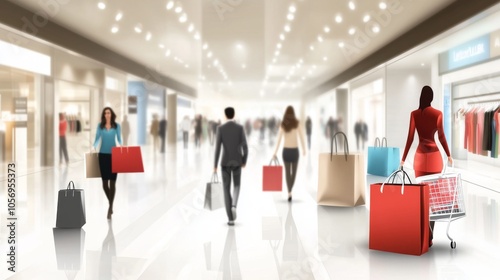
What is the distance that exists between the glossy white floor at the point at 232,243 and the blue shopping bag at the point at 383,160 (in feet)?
5.11

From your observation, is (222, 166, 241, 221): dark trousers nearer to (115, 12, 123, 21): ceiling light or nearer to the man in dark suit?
the man in dark suit

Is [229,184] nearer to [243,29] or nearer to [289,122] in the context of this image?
[289,122]

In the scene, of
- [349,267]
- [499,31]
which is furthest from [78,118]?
[349,267]

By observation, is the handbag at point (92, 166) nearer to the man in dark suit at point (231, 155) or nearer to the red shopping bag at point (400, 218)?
the man in dark suit at point (231, 155)

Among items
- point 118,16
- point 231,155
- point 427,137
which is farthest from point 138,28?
point 427,137

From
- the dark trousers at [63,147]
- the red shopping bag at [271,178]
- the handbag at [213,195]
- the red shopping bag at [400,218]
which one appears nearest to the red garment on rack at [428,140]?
the red shopping bag at [400,218]

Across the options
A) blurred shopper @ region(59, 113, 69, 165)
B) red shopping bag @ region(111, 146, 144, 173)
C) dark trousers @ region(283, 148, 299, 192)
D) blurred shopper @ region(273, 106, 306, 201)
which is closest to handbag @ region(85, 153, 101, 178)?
red shopping bag @ region(111, 146, 144, 173)

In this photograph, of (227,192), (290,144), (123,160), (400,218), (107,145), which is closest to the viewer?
(400,218)

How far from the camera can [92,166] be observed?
23.8 ft

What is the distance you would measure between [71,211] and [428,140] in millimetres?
4278

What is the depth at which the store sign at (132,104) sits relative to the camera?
2338 cm

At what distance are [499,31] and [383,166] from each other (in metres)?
5.22

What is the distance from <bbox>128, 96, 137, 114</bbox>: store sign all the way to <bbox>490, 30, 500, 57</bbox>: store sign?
15.7m

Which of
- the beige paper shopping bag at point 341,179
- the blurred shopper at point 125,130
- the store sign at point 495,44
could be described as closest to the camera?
the beige paper shopping bag at point 341,179
